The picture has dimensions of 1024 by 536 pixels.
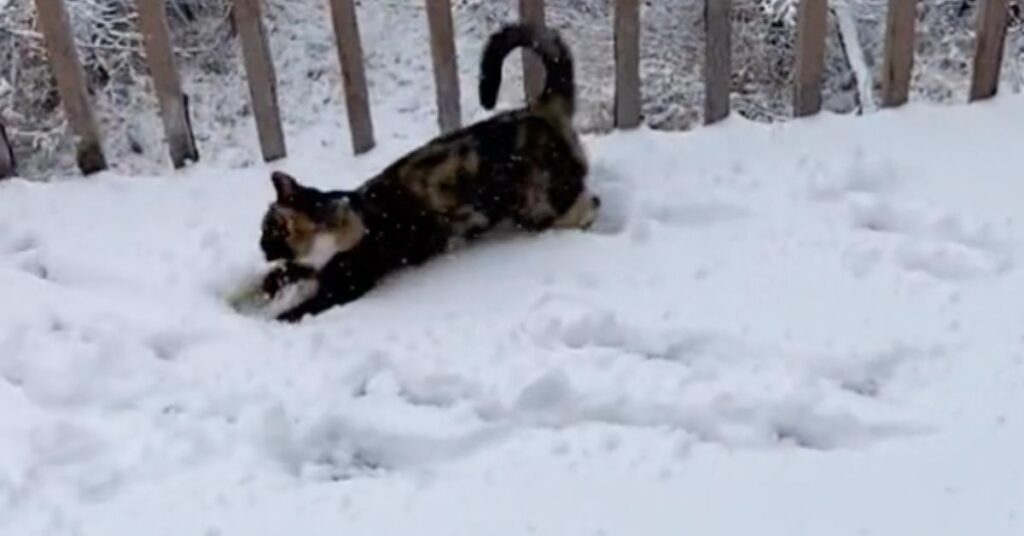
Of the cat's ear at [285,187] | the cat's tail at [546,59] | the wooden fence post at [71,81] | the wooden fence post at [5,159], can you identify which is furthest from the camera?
the wooden fence post at [5,159]

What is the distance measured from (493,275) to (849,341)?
35.0 inches

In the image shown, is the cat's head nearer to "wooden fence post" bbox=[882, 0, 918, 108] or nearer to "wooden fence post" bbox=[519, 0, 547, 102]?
"wooden fence post" bbox=[519, 0, 547, 102]

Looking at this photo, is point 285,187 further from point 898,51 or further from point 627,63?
point 898,51

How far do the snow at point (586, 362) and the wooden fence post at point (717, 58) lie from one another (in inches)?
5.6

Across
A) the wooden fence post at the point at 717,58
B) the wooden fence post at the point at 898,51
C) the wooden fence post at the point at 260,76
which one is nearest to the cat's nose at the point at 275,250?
the wooden fence post at the point at 260,76

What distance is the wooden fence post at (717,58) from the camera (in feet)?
14.1

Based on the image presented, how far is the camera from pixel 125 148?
A: 222 inches

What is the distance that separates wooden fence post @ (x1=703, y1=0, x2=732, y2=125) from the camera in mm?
4285

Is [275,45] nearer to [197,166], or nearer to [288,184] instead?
[197,166]

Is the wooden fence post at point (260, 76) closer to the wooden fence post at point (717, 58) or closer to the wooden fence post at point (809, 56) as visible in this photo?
the wooden fence post at point (717, 58)

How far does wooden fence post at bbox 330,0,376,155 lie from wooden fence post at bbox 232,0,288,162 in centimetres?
20

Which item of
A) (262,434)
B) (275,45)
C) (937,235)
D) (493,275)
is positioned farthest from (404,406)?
(275,45)

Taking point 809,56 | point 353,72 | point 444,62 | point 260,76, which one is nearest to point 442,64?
point 444,62

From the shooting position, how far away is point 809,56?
4305mm
